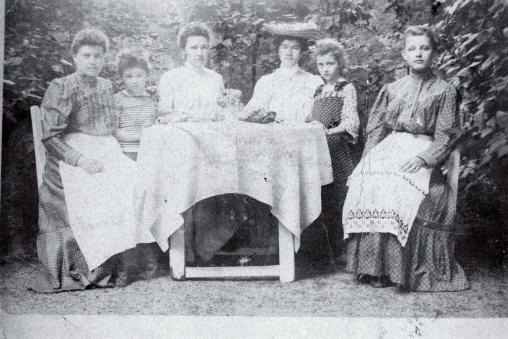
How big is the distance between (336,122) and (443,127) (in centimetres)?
47

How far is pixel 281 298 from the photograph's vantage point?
8.27 ft

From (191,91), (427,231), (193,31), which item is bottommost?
(427,231)

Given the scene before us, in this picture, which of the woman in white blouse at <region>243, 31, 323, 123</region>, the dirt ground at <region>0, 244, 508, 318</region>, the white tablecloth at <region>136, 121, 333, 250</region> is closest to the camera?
the dirt ground at <region>0, 244, 508, 318</region>

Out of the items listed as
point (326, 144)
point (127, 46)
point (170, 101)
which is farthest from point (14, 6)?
point (326, 144)

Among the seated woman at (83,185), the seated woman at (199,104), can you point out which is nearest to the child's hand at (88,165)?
the seated woman at (83,185)

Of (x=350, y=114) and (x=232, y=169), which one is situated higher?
(x=350, y=114)

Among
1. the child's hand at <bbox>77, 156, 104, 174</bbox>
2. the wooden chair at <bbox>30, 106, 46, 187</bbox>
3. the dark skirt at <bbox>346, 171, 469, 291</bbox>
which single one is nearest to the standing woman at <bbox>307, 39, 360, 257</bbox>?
the dark skirt at <bbox>346, 171, 469, 291</bbox>

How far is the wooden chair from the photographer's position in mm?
2674

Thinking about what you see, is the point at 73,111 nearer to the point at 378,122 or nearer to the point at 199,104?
the point at 199,104

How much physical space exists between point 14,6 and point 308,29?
1.35 metres

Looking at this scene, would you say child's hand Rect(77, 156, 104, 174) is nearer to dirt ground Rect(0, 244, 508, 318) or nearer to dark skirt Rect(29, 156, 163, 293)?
dark skirt Rect(29, 156, 163, 293)

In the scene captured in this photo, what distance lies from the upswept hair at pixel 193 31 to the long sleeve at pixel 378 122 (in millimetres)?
807

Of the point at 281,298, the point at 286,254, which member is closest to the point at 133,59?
the point at 286,254

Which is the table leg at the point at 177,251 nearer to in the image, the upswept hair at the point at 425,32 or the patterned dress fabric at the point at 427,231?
the patterned dress fabric at the point at 427,231
